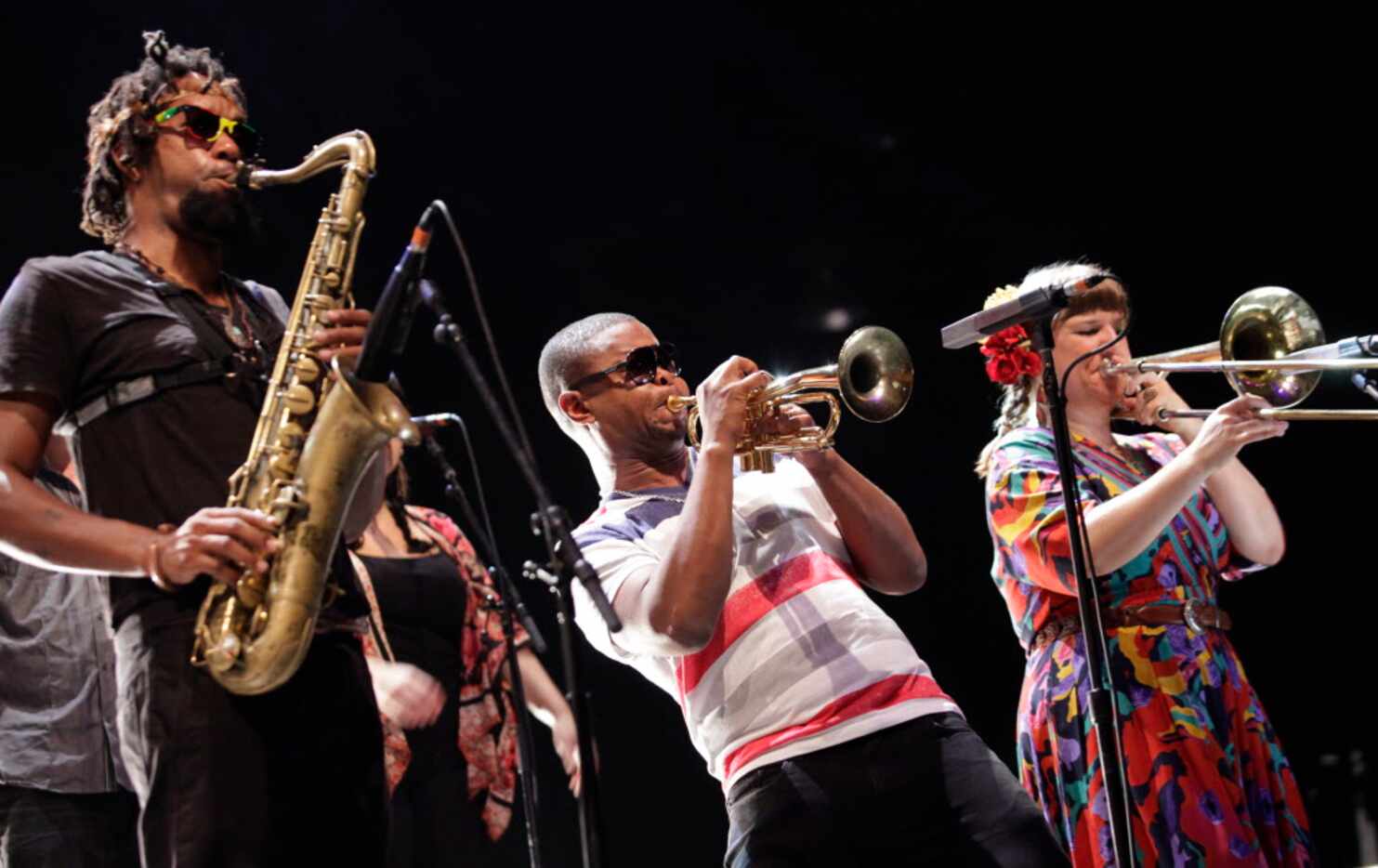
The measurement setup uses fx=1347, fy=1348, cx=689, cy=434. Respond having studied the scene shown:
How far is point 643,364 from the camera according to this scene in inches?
124

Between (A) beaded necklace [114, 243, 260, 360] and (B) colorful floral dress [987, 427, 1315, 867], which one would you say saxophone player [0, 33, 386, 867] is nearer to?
(A) beaded necklace [114, 243, 260, 360]

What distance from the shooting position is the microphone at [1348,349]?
3115 mm

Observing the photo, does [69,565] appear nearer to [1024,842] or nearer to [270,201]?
[1024,842]

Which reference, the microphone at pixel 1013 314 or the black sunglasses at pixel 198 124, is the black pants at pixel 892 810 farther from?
the black sunglasses at pixel 198 124

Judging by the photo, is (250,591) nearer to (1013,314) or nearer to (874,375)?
(874,375)

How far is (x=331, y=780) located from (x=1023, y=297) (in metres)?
1.74

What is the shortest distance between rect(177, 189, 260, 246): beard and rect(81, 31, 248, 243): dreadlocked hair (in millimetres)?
150

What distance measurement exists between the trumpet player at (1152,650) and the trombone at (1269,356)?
21 cm

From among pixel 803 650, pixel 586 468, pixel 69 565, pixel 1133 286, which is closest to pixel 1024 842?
pixel 803 650

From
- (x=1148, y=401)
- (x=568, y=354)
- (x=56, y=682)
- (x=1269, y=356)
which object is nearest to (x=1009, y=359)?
(x=1148, y=401)

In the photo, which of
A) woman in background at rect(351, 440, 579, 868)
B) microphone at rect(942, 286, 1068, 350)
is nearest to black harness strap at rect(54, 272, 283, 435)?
woman in background at rect(351, 440, 579, 868)

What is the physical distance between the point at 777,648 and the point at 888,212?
3.78 metres

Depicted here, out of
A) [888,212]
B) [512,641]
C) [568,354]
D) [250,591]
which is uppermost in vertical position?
[888,212]

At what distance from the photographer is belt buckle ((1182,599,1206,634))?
10.5 feet
